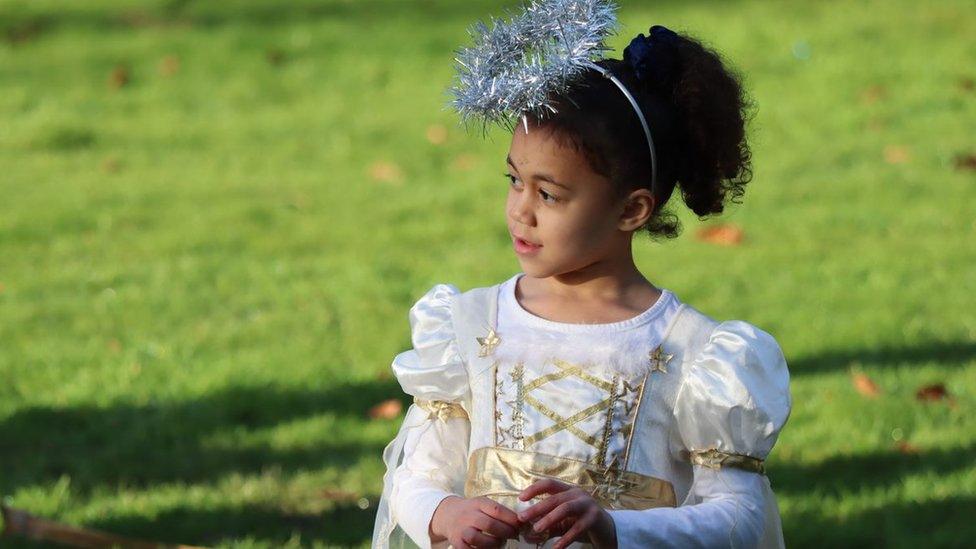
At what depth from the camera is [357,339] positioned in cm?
560

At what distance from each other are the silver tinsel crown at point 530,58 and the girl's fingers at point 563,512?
0.71 m

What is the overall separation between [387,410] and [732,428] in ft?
8.10

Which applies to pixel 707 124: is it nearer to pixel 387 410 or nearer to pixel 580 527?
pixel 580 527

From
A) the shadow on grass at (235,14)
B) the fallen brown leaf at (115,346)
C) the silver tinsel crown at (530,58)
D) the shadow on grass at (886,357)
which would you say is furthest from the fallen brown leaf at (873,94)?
the silver tinsel crown at (530,58)

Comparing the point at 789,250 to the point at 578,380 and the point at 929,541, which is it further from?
the point at 578,380

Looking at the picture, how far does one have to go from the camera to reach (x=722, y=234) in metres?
6.97

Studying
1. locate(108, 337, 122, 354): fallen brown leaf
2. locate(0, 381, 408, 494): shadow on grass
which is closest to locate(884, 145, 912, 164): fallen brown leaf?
locate(0, 381, 408, 494): shadow on grass

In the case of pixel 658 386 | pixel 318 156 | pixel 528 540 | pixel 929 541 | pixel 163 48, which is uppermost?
pixel 163 48

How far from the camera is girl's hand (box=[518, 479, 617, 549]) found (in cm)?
232

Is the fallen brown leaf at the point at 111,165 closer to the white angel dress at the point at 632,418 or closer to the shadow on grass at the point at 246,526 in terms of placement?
the shadow on grass at the point at 246,526

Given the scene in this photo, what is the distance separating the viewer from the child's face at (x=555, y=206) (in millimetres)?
2574

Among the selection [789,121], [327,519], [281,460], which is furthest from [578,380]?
[789,121]

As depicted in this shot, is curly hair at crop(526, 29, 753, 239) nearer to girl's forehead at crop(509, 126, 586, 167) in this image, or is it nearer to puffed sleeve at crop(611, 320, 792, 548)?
girl's forehead at crop(509, 126, 586, 167)

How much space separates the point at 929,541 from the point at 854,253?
287 centimetres
